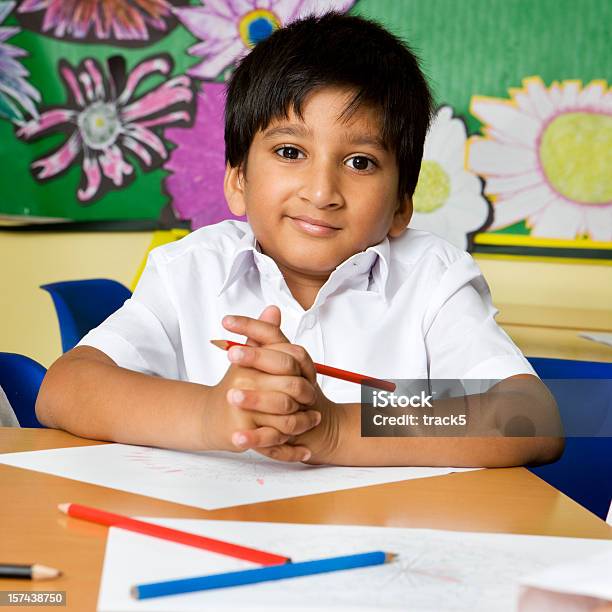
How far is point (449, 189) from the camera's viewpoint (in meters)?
2.70

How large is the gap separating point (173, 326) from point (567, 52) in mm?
1902

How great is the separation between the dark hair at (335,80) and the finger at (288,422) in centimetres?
50

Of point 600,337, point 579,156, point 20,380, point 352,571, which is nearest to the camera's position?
point 352,571

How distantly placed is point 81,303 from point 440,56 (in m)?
1.40

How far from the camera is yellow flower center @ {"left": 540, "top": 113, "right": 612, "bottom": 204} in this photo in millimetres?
2652

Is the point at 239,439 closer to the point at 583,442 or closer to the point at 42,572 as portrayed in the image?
the point at 42,572

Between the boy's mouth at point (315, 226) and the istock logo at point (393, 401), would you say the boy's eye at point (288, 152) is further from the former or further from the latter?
the istock logo at point (393, 401)

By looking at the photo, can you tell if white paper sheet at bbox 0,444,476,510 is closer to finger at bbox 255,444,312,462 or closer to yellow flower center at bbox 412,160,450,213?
finger at bbox 255,444,312,462

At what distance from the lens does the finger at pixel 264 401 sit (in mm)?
774

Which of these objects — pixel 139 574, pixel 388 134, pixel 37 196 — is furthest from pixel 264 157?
pixel 37 196

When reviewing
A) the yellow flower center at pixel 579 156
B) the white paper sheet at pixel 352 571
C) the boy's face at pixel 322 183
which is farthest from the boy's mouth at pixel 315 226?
the yellow flower center at pixel 579 156

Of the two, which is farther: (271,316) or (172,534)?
(271,316)

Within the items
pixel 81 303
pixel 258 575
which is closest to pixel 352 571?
pixel 258 575

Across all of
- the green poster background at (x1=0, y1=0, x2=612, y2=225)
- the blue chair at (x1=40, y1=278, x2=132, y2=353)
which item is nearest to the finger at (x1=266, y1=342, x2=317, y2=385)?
the blue chair at (x1=40, y1=278, x2=132, y2=353)
